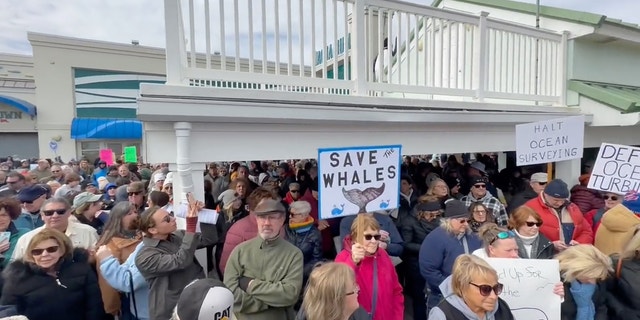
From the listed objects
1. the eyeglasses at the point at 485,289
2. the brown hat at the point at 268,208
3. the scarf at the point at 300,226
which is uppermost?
the brown hat at the point at 268,208

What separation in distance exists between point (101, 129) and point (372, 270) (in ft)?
74.6

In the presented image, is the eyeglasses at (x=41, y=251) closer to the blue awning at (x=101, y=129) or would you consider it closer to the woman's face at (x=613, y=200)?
the woman's face at (x=613, y=200)

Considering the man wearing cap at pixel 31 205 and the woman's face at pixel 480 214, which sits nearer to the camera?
the woman's face at pixel 480 214

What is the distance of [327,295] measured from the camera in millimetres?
1982

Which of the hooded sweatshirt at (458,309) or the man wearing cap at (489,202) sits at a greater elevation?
the man wearing cap at (489,202)

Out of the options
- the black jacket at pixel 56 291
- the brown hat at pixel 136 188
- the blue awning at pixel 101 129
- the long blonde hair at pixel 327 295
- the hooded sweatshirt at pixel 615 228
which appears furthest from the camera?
the blue awning at pixel 101 129

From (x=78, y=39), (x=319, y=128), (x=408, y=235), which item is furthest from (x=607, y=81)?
(x=78, y=39)

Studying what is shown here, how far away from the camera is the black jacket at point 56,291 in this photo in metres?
2.37

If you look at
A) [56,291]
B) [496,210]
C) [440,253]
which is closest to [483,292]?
[440,253]

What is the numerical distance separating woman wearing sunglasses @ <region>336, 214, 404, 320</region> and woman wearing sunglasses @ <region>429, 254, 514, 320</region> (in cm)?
76

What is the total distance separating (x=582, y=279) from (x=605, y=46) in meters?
6.39

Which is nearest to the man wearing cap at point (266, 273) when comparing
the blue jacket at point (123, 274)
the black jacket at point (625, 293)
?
the blue jacket at point (123, 274)

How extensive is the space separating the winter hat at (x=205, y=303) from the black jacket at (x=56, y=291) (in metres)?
1.42

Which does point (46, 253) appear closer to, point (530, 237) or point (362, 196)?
point (362, 196)
